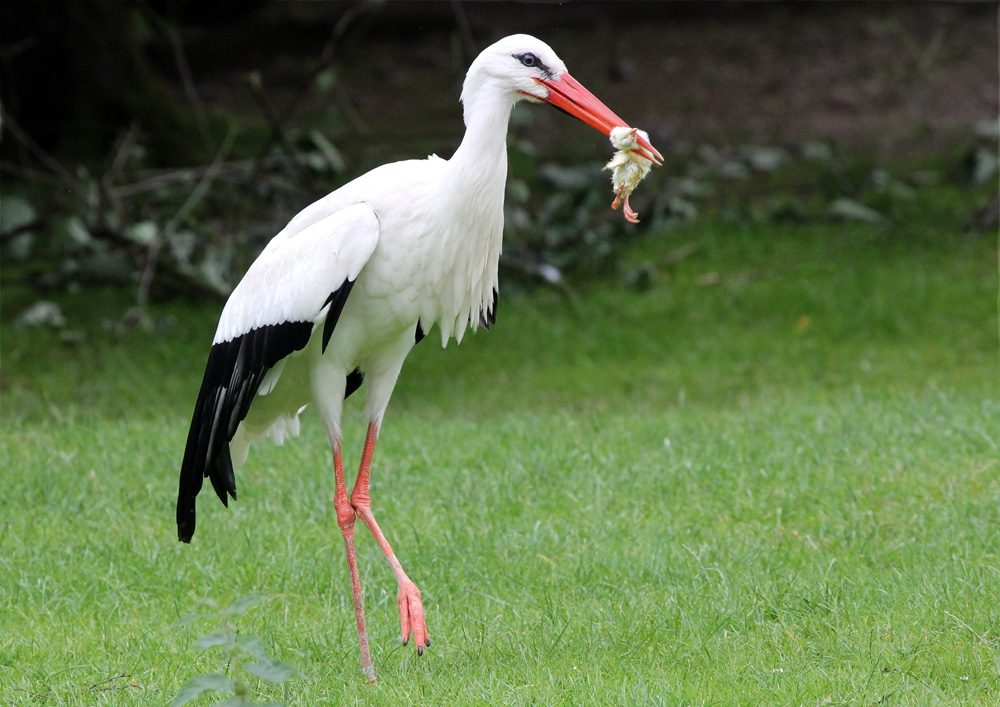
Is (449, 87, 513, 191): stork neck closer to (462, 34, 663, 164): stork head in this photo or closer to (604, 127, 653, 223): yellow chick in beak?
(462, 34, 663, 164): stork head

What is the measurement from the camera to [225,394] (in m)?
4.16

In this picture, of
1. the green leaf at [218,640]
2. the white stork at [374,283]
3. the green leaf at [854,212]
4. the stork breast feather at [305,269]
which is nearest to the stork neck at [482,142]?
the white stork at [374,283]

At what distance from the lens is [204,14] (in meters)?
13.8

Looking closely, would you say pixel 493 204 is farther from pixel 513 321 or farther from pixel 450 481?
pixel 513 321

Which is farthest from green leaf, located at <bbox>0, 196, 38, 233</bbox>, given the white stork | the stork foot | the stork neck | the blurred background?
the stork foot

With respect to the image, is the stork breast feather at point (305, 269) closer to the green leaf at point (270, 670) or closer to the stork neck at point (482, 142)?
the stork neck at point (482, 142)

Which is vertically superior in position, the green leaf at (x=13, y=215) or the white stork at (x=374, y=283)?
the white stork at (x=374, y=283)

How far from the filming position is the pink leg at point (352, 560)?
3.78 metres

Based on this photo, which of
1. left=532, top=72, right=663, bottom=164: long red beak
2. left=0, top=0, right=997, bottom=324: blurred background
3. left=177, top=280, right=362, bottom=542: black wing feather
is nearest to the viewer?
left=532, top=72, right=663, bottom=164: long red beak

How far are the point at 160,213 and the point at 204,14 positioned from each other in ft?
18.1

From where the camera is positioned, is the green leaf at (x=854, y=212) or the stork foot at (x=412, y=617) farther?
the green leaf at (x=854, y=212)

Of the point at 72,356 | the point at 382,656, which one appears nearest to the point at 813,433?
the point at 382,656

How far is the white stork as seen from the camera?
3.82 meters

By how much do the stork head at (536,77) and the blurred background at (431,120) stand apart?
423cm
